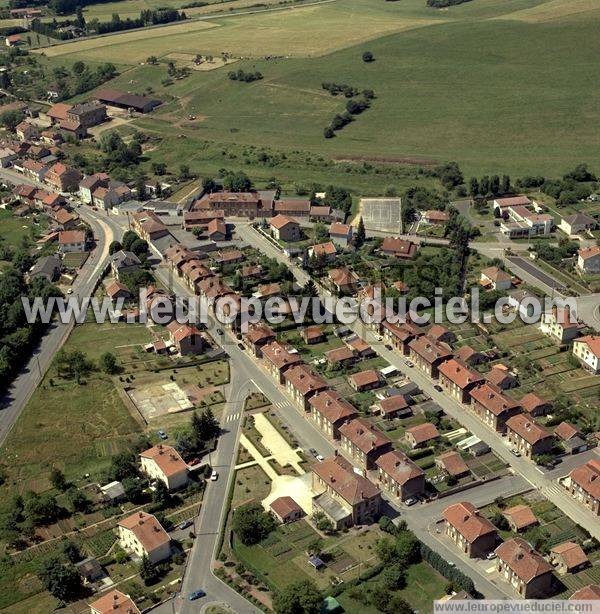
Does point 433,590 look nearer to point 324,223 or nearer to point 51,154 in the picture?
point 324,223

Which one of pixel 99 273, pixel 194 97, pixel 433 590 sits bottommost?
pixel 433 590

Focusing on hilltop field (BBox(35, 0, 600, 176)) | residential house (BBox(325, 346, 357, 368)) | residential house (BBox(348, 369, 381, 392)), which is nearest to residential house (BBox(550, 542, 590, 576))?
residential house (BBox(348, 369, 381, 392))

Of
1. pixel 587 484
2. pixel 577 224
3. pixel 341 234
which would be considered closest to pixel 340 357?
pixel 587 484

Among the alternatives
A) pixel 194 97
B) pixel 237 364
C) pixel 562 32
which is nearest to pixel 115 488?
pixel 237 364

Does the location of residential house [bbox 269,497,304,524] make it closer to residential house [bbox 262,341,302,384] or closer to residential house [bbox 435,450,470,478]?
residential house [bbox 435,450,470,478]

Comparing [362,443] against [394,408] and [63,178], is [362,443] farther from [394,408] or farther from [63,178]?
[63,178]
